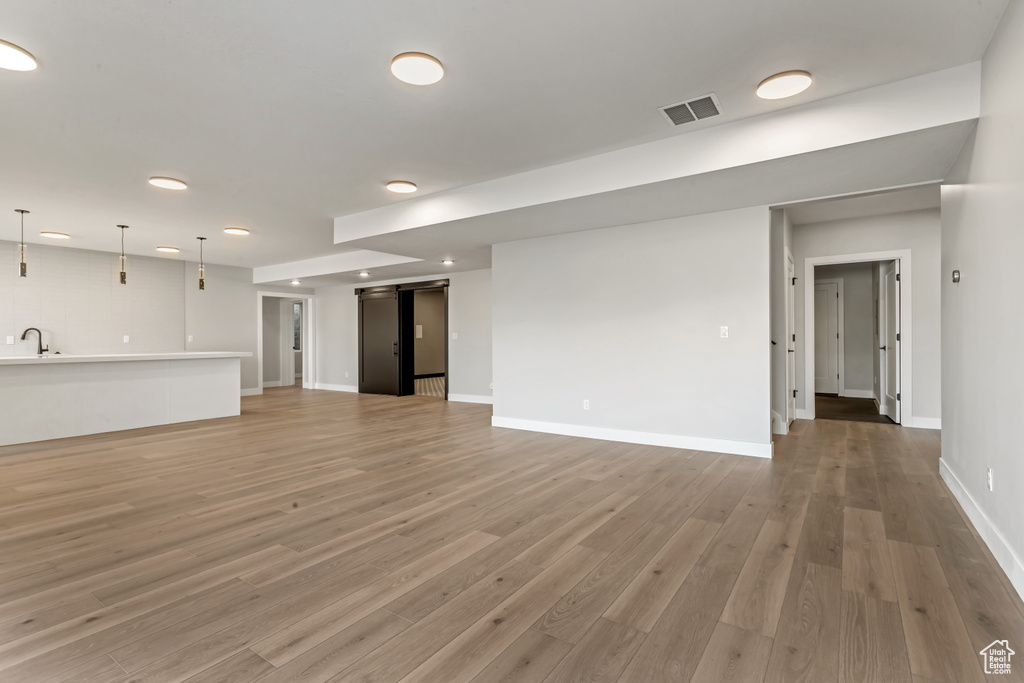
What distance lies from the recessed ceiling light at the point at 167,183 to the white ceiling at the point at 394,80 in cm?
15

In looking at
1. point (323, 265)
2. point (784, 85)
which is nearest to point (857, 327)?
point (784, 85)

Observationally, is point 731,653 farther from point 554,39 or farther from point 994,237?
point 554,39

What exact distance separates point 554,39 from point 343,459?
3.82 metres

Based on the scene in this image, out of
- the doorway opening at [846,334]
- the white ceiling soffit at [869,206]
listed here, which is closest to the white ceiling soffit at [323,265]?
the white ceiling soffit at [869,206]

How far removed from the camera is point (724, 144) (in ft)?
11.3

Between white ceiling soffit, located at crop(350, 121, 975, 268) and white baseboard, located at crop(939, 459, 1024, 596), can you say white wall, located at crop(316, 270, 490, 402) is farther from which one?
white baseboard, located at crop(939, 459, 1024, 596)

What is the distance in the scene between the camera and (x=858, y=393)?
348 inches

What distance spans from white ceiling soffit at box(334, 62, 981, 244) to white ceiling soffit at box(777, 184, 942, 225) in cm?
201

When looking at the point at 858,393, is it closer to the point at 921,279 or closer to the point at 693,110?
the point at 921,279

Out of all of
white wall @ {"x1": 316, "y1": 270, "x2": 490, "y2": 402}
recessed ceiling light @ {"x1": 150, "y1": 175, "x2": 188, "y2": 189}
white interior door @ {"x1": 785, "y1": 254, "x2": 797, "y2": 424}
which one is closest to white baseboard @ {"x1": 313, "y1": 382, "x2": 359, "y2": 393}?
white wall @ {"x1": 316, "y1": 270, "x2": 490, "y2": 402}

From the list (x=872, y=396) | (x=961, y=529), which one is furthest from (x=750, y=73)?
(x=872, y=396)

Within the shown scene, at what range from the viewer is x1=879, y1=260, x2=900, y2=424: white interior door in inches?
240

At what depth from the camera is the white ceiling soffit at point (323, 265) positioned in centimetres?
806

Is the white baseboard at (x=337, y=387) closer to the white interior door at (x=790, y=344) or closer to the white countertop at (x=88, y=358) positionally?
the white countertop at (x=88, y=358)
